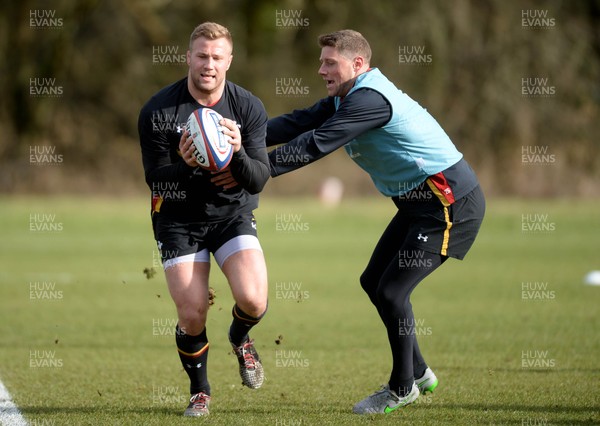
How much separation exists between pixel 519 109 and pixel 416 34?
4441 millimetres

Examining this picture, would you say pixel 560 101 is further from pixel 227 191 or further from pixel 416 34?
pixel 227 191

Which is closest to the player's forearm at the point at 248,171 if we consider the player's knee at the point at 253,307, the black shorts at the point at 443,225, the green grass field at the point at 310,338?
the player's knee at the point at 253,307

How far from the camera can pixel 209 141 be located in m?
5.73

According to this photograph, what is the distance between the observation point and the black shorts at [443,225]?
639 centimetres

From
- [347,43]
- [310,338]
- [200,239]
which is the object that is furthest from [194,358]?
[310,338]

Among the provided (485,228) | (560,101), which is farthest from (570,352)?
(560,101)

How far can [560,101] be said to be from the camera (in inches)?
1246

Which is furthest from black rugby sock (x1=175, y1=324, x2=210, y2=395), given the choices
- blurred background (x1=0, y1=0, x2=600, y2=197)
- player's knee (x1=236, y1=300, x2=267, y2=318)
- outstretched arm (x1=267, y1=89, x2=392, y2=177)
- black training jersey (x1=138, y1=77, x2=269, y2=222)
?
blurred background (x1=0, y1=0, x2=600, y2=197)

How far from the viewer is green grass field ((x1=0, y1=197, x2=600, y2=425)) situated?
254 inches

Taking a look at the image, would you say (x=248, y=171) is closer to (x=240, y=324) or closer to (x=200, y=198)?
(x=200, y=198)

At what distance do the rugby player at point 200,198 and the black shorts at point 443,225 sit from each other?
1.07 m

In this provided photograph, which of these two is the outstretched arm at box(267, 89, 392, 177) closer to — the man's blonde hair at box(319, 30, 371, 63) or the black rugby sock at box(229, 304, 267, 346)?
the man's blonde hair at box(319, 30, 371, 63)

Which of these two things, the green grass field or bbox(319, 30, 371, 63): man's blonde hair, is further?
the green grass field

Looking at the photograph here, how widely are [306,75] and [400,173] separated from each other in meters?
26.6
